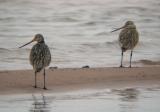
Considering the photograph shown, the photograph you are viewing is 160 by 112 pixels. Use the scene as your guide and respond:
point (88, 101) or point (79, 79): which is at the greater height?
point (79, 79)

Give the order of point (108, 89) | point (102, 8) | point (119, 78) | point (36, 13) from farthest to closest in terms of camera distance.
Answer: point (102, 8)
point (36, 13)
point (119, 78)
point (108, 89)

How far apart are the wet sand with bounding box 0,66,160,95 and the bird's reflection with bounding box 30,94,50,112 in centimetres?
69

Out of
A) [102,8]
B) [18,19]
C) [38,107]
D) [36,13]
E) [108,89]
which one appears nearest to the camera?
[38,107]

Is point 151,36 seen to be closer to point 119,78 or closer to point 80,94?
point 119,78

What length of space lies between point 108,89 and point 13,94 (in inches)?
77.4

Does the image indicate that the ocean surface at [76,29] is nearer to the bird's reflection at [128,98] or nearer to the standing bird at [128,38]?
the standing bird at [128,38]

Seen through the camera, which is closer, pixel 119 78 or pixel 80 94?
pixel 80 94

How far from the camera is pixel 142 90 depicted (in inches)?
544

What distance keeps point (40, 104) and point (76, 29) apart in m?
11.4

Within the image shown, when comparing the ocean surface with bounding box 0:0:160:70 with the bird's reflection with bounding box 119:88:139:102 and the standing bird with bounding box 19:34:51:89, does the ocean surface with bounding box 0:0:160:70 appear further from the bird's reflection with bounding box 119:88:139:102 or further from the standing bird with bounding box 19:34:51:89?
the bird's reflection with bounding box 119:88:139:102

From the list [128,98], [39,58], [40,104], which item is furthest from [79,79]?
[40,104]

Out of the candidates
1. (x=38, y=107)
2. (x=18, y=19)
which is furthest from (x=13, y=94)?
(x=18, y=19)

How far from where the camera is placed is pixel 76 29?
77.0 ft

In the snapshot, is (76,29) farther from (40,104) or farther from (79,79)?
(40,104)
